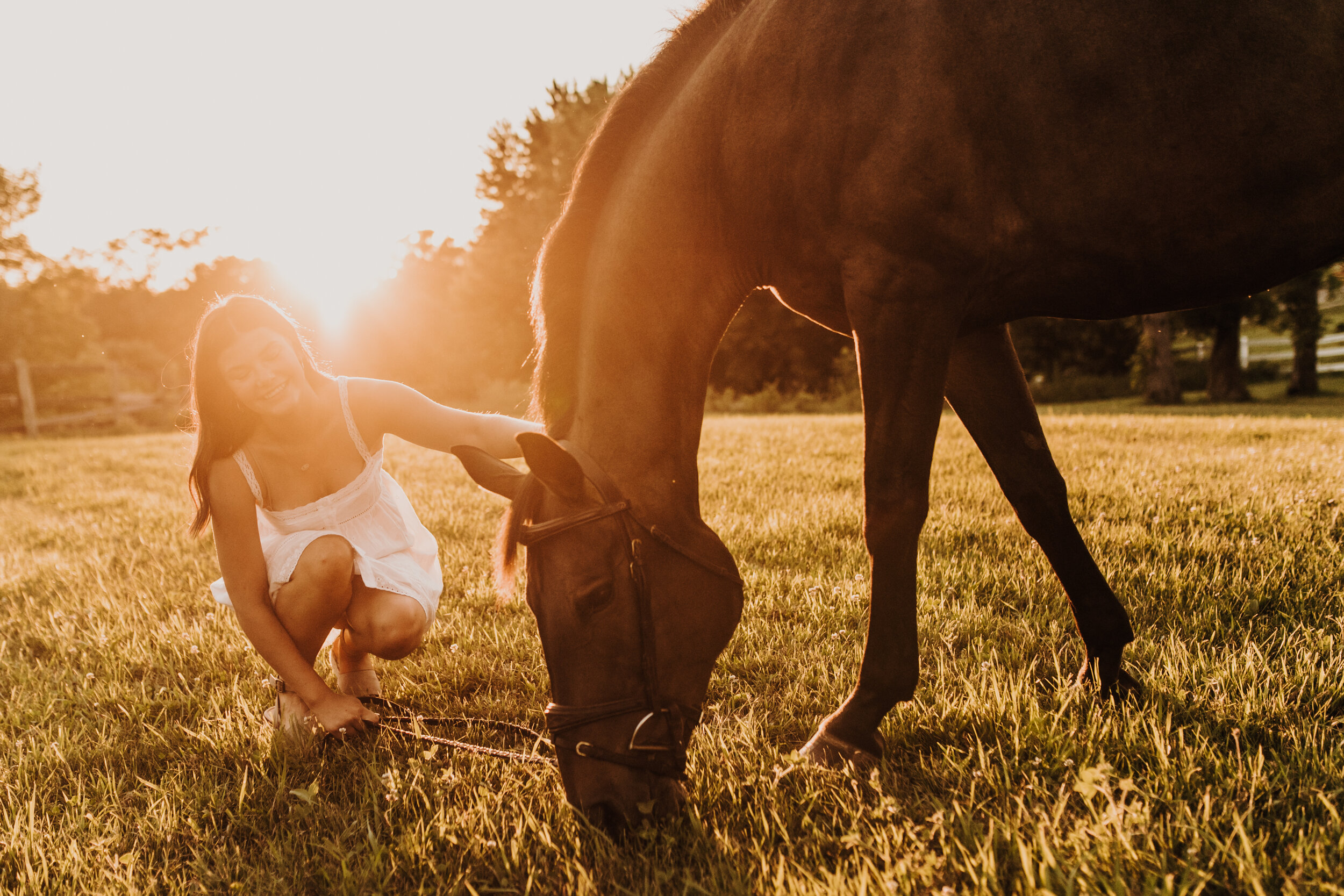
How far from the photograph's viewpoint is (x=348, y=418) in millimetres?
2672

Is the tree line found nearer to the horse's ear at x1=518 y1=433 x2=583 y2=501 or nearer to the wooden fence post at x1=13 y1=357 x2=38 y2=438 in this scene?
the wooden fence post at x1=13 y1=357 x2=38 y2=438

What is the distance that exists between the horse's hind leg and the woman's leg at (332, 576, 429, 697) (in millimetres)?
2009

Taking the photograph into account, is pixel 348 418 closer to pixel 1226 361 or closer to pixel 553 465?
pixel 553 465

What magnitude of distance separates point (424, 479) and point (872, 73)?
6955mm

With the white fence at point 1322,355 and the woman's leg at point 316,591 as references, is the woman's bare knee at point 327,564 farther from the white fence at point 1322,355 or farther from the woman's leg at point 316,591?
the white fence at point 1322,355

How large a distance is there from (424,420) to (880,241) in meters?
1.68

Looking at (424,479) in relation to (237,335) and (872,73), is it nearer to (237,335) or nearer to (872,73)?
(237,335)

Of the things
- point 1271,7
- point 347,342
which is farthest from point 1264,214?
point 347,342

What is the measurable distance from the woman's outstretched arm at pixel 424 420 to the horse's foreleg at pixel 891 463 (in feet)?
3.87

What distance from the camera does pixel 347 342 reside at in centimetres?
3369

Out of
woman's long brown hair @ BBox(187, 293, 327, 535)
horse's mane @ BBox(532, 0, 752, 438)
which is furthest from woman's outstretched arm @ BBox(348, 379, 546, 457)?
horse's mane @ BBox(532, 0, 752, 438)

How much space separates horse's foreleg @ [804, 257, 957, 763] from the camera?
1858 millimetres

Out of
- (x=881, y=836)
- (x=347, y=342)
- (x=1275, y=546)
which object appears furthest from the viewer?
(x=347, y=342)

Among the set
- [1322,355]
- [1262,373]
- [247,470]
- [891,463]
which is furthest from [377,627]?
[1322,355]
